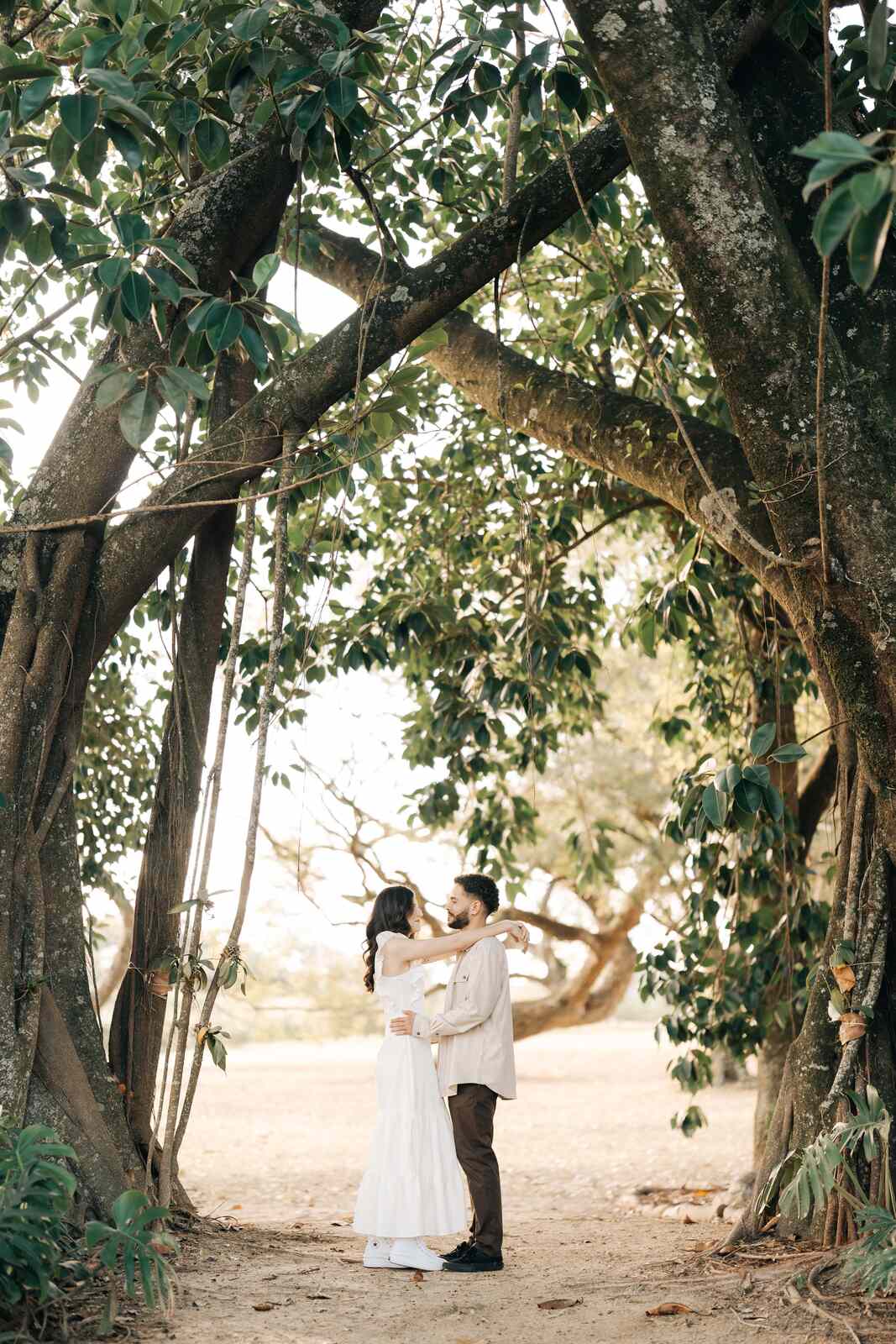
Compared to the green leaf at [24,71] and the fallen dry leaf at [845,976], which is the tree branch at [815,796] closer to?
the fallen dry leaf at [845,976]

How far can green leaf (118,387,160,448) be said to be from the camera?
3000 mm

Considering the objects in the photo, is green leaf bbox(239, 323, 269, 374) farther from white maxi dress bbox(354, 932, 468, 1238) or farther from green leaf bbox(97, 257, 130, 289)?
white maxi dress bbox(354, 932, 468, 1238)

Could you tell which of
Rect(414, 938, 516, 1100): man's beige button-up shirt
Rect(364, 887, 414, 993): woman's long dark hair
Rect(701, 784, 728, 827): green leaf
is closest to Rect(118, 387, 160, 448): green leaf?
Rect(701, 784, 728, 827): green leaf

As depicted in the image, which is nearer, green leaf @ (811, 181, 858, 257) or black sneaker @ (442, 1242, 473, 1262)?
green leaf @ (811, 181, 858, 257)

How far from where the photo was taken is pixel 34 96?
113 inches

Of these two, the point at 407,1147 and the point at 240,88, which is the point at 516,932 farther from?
the point at 240,88

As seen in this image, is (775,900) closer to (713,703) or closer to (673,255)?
(713,703)

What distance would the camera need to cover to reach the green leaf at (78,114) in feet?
9.46

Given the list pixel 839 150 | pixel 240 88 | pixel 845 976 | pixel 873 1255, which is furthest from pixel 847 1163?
pixel 240 88

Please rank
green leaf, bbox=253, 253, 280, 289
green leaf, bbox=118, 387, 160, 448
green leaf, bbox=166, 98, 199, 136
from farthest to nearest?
green leaf, bbox=166, 98, 199, 136 → green leaf, bbox=253, 253, 280, 289 → green leaf, bbox=118, 387, 160, 448

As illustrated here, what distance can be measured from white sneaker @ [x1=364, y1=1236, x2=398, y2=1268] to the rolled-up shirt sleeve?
68 centimetres

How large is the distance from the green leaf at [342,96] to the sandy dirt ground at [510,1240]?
3167mm

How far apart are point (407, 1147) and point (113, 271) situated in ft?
9.67

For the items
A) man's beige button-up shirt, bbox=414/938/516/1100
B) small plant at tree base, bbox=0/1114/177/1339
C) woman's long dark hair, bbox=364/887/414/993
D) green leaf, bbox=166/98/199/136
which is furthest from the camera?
woman's long dark hair, bbox=364/887/414/993
